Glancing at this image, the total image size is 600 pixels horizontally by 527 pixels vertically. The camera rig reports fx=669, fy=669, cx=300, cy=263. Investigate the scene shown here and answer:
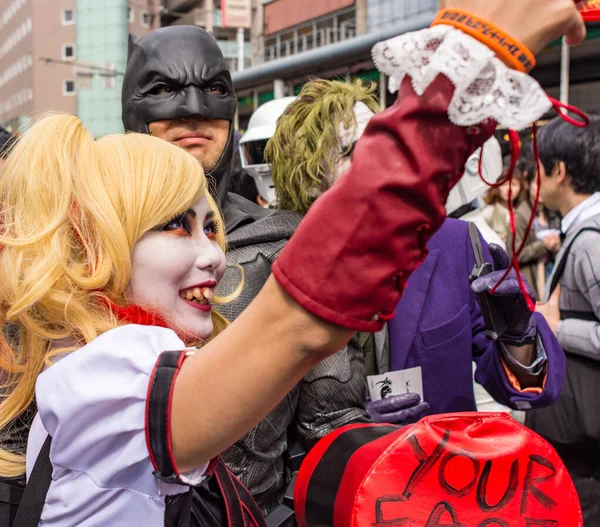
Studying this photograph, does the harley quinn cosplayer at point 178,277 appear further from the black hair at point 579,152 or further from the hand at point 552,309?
the black hair at point 579,152

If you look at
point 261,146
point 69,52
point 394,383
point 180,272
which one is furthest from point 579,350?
point 69,52

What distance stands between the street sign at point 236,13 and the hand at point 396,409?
13.0 m

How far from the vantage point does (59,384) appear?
836 mm

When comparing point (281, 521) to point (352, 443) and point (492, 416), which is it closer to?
point (352, 443)

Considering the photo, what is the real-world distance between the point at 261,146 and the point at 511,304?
6.27 feet

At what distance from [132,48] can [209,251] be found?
1.34 metres

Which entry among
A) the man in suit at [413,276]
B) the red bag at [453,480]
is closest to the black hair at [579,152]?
the man in suit at [413,276]

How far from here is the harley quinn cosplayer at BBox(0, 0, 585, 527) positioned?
645 mm

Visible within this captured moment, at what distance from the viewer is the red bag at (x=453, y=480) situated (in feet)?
3.37

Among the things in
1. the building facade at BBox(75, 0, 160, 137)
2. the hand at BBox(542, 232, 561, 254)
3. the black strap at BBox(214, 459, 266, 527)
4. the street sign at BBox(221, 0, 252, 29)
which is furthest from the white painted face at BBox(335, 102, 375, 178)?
the street sign at BBox(221, 0, 252, 29)

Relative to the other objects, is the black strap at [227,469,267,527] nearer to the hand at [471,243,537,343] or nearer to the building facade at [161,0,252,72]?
the hand at [471,243,537,343]

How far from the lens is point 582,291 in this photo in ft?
8.43

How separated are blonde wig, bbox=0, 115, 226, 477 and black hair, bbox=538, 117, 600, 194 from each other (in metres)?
2.29

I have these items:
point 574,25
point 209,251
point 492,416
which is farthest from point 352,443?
point 574,25
